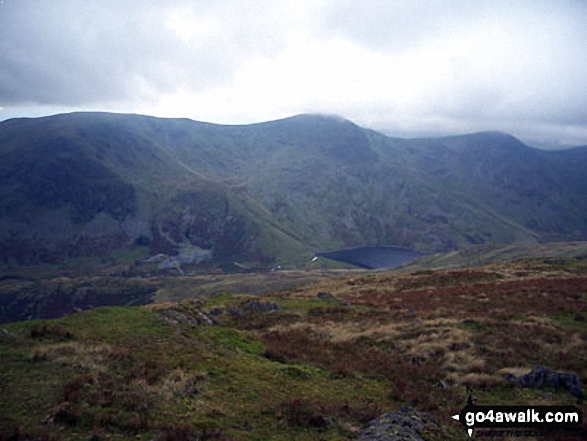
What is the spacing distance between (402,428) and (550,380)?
11.1 metres

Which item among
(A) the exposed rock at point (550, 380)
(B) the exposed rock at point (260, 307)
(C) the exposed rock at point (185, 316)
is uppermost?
(C) the exposed rock at point (185, 316)

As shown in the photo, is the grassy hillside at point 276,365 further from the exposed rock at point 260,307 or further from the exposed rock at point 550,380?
the exposed rock at point 260,307

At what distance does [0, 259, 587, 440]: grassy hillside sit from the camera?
44.9 ft

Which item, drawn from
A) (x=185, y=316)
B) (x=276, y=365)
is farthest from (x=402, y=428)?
(x=185, y=316)

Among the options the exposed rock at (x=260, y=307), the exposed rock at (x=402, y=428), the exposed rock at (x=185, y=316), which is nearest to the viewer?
the exposed rock at (x=402, y=428)

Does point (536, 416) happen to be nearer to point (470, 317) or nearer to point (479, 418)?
point (479, 418)

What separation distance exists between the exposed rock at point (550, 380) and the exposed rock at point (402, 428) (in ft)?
26.8

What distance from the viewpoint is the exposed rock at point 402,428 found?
1253 cm

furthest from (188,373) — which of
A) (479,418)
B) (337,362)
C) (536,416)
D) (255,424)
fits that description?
(536,416)

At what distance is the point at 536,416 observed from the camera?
607 inches

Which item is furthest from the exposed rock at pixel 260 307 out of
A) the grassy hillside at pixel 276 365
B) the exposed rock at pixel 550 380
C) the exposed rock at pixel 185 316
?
the exposed rock at pixel 550 380

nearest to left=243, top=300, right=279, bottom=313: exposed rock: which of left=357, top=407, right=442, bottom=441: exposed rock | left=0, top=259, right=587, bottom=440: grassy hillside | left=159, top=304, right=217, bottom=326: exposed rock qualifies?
left=0, top=259, right=587, bottom=440: grassy hillside

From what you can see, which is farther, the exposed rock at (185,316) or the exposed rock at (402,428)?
the exposed rock at (185,316)

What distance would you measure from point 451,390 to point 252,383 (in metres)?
A: 9.82
